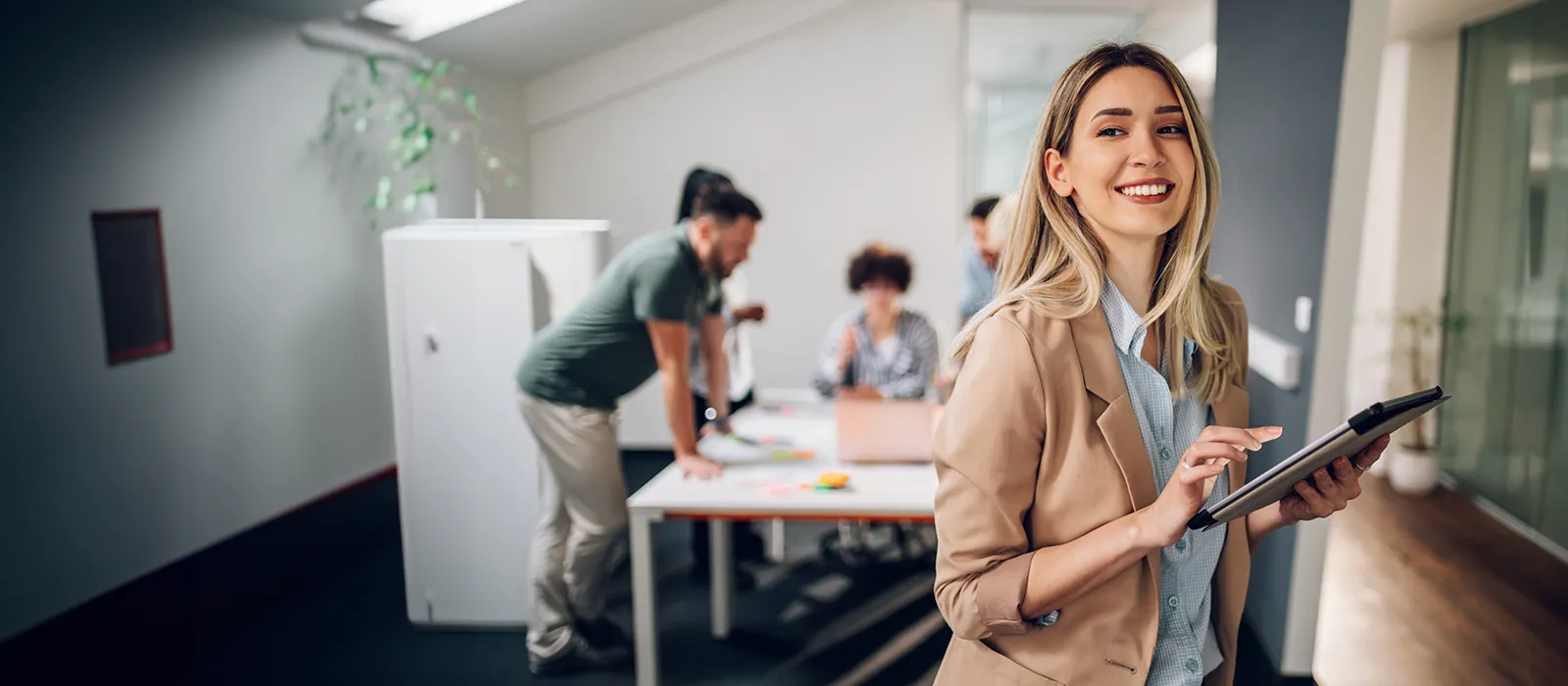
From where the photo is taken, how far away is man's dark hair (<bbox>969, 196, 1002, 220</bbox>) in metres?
4.21

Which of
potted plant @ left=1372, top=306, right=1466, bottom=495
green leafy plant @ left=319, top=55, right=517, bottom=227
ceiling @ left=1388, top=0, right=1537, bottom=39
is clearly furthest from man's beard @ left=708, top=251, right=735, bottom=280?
potted plant @ left=1372, top=306, right=1466, bottom=495

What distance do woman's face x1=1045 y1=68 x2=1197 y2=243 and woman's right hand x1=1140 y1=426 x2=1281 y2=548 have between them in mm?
221

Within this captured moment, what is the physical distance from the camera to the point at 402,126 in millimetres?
3408

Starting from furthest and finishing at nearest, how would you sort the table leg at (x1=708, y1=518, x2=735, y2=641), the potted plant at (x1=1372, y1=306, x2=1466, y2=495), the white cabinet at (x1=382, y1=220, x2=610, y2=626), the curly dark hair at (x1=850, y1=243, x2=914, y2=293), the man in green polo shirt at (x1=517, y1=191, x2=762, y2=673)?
the potted plant at (x1=1372, y1=306, x2=1466, y2=495)
the curly dark hair at (x1=850, y1=243, x2=914, y2=293)
the table leg at (x1=708, y1=518, x2=735, y2=641)
the white cabinet at (x1=382, y1=220, x2=610, y2=626)
the man in green polo shirt at (x1=517, y1=191, x2=762, y2=673)

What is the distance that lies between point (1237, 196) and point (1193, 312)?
9.71ft

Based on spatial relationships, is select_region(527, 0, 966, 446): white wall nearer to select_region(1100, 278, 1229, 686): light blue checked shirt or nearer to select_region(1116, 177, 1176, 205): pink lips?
select_region(1100, 278, 1229, 686): light blue checked shirt

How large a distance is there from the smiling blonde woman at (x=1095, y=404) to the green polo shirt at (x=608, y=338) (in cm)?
184

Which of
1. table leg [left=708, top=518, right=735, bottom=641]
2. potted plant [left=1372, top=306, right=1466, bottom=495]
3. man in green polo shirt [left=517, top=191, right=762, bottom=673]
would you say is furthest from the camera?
potted plant [left=1372, top=306, right=1466, bottom=495]

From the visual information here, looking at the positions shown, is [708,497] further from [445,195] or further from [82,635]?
[82,635]

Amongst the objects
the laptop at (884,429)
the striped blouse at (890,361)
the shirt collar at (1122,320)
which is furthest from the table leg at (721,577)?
the shirt collar at (1122,320)

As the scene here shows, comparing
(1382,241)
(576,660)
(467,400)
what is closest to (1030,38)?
(1382,241)

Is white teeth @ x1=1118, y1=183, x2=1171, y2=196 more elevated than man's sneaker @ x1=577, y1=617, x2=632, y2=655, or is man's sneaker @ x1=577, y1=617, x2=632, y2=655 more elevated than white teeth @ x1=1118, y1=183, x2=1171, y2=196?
white teeth @ x1=1118, y1=183, x2=1171, y2=196

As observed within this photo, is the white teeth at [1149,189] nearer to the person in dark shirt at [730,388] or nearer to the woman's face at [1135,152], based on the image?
the woman's face at [1135,152]

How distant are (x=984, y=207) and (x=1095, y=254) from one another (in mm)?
3340
